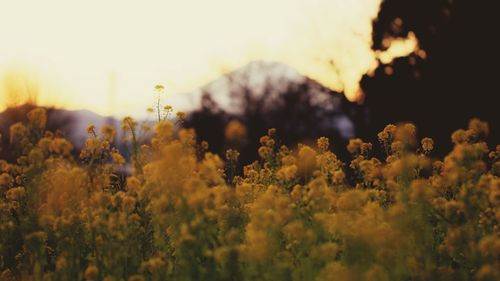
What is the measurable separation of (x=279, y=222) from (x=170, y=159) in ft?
2.82

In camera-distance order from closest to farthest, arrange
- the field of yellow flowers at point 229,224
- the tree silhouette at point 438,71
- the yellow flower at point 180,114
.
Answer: the field of yellow flowers at point 229,224 < the yellow flower at point 180,114 < the tree silhouette at point 438,71

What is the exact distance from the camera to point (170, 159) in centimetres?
494

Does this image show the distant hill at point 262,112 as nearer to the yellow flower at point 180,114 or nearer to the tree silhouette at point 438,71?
the tree silhouette at point 438,71

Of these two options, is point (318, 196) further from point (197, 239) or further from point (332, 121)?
point (332, 121)

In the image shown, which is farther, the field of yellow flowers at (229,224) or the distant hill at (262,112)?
the distant hill at (262,112)

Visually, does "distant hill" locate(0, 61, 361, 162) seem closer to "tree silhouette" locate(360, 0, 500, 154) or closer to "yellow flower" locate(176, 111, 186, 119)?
"tree silhouette" locate(360, 0, 500, 154)

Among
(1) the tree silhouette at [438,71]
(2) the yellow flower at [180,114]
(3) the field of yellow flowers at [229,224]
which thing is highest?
(1) the tree silhouette at [438,71]

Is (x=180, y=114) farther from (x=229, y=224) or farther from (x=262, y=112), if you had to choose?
(x=262, y=112)

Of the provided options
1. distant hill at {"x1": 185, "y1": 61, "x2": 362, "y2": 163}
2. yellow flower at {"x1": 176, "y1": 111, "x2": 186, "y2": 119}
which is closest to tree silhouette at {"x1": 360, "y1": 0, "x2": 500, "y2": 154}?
distant hill at {"x1": 185, "y1": 61, "x2": 362, "y2": 163}

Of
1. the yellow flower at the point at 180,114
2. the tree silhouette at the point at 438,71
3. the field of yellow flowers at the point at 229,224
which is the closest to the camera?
the field of yellow flowers at the point at 229,224

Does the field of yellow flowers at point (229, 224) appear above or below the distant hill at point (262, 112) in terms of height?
below

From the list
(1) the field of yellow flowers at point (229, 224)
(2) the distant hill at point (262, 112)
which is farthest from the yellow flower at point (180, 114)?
(2) the distant hill at point (262, 112)

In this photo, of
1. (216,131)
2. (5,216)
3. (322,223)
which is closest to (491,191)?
(322,223)

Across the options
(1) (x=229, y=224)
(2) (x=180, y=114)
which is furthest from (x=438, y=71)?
(1) (x=229, y=224)
